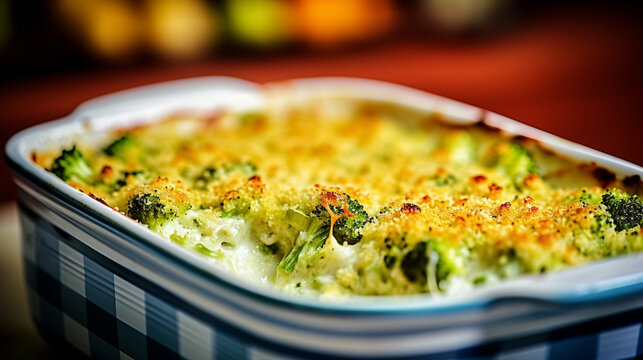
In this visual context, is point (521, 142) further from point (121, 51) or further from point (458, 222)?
point (121, 51)

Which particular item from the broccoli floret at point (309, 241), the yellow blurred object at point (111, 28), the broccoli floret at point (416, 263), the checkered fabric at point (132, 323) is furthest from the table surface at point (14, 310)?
the yellow blurred object at point (111, 28)

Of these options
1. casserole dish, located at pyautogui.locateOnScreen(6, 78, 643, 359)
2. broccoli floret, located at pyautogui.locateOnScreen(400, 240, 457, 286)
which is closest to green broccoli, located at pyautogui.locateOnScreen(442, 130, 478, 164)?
casserole dish, located at pyautogui.locateOnScreen(6, 78, 643, 359)

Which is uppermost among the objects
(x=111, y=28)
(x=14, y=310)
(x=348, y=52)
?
(x=111, y=28)

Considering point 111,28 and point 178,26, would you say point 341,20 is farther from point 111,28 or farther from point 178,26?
point 111,28

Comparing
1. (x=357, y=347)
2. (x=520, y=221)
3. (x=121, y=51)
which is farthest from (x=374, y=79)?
(x=357, y=347)

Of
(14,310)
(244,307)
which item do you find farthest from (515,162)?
(14,310)

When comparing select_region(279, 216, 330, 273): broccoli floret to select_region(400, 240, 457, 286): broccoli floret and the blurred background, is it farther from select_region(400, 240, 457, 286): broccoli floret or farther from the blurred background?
the blurred background

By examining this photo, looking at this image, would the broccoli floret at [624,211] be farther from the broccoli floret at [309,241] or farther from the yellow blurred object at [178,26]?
the yellow blurred object at [178,26]

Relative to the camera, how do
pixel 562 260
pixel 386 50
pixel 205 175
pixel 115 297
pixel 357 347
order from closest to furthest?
pixel 357 347
pixel 562 260
pixel 115 297
pixel 205 175
pixel 386 50
